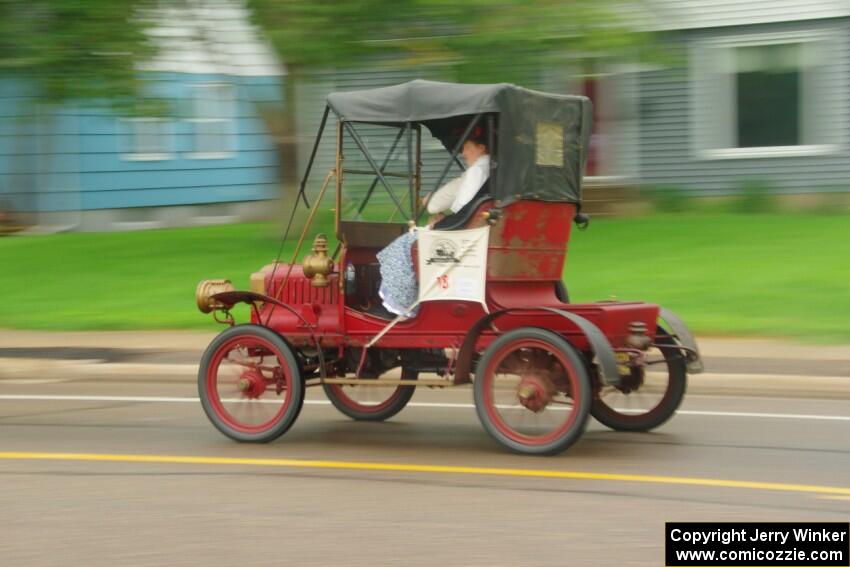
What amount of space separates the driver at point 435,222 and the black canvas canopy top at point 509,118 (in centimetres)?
13

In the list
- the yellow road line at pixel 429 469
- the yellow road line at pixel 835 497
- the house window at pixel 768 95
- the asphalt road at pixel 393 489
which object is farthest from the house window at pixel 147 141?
the yellow road line at pixel 835 497

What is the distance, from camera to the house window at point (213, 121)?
95.4 feet

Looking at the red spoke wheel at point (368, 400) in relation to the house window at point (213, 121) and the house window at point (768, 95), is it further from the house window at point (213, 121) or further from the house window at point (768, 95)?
the house window at point (213, 121)

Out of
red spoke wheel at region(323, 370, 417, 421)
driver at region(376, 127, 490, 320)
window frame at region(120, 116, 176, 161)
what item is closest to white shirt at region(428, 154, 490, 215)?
driver at region(376, 127, 490, 320)

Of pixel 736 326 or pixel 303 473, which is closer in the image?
pixel 303 473

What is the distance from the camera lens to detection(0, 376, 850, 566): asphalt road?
6039 millimetres

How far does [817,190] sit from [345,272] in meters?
15.9

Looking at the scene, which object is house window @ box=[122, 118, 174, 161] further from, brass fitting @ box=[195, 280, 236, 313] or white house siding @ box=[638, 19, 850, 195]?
brass fitting @ box=[195, 280, 236, 313]

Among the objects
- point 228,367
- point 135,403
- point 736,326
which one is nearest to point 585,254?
point 736,326

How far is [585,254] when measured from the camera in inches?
731

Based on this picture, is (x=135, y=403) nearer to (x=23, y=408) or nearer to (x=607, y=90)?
(x=23, y=408)

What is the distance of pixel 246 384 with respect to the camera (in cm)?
880

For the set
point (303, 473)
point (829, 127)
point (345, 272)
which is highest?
point (829, 127)

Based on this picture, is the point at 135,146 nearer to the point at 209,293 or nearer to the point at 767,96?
the point at 767,96
